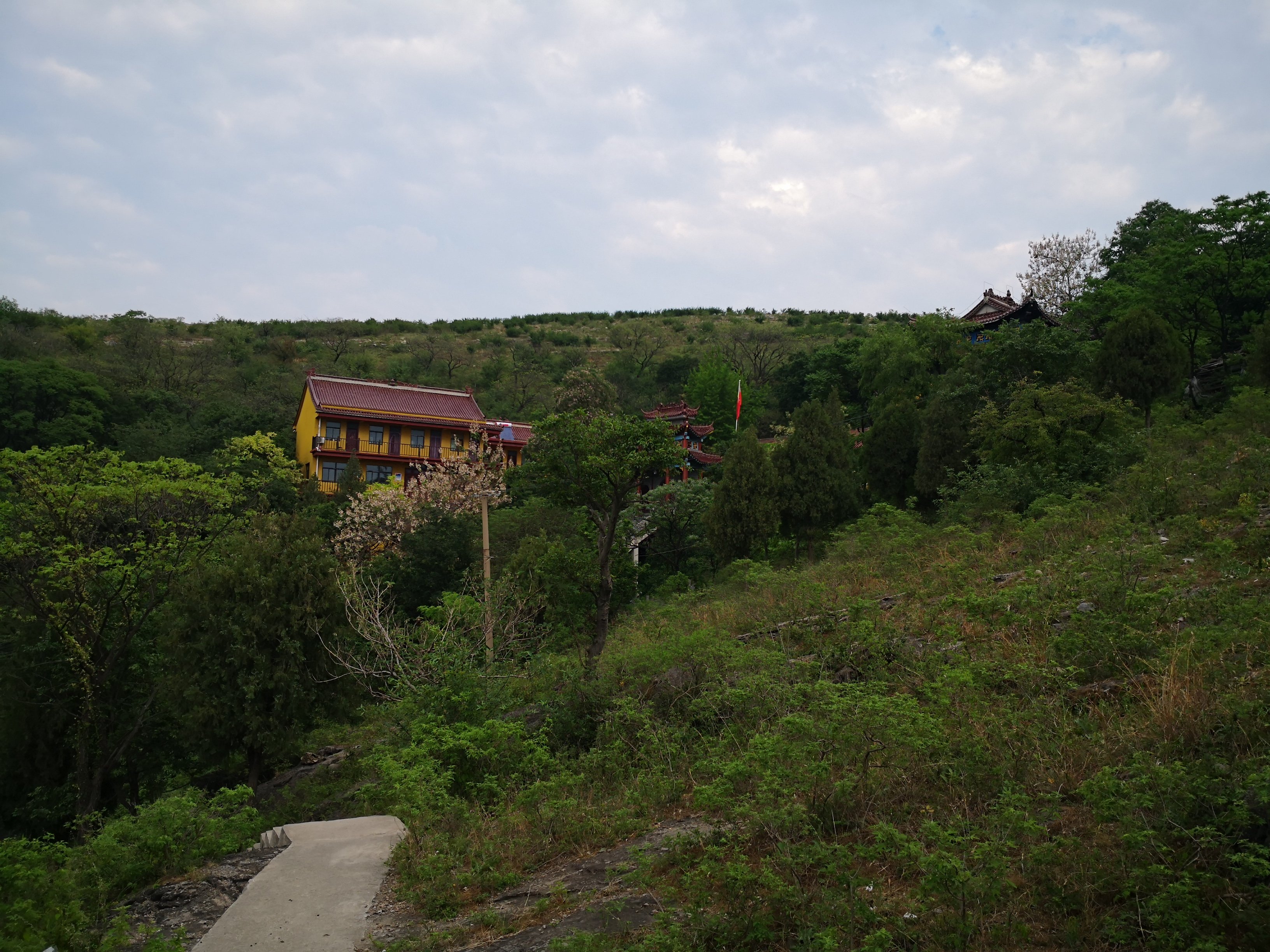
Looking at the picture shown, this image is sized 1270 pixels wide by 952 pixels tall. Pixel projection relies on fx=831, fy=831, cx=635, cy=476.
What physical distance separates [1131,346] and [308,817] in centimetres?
1890

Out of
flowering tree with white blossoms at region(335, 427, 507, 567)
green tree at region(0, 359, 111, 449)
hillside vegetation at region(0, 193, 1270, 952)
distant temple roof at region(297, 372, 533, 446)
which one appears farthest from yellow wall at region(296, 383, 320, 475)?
flowering tree with white blossoms at region(335, 427, 507, 567)

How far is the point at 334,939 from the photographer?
5379 millimetres

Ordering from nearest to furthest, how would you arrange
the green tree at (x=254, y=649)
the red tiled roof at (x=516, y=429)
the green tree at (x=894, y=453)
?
the green tree at (x=254, y=649)
the green tree at (x=894, y=453)
the red tiled roof at (x=516, y=429)

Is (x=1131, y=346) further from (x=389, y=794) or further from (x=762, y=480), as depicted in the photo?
(x=389, y=794)

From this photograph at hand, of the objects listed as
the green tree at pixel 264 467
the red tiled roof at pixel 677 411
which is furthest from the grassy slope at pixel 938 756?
the red tiled roof at pixel 677 411

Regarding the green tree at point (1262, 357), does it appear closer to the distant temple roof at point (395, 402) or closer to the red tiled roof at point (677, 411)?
the red tiled roof at point (677, 411)

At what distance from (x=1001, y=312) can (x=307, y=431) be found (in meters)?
29.8

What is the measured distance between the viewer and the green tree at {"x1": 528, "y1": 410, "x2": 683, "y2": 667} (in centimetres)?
1227

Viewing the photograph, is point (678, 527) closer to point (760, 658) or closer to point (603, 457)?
point (603, 457)

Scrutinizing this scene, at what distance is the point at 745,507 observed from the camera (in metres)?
21.1

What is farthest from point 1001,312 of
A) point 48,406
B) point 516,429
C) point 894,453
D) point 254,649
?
point 48,406

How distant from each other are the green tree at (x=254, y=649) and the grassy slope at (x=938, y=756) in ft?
13.9

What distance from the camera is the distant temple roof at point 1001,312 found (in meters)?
29.0

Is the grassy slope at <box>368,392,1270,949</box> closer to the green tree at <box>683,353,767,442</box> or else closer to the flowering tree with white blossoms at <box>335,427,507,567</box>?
the flowering tree with white blossoms at <box>335,427,507,567</box>
